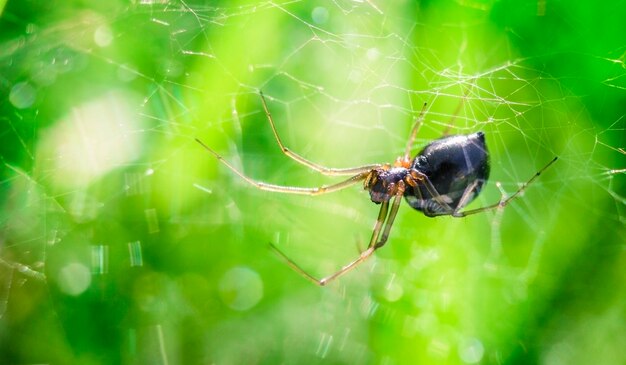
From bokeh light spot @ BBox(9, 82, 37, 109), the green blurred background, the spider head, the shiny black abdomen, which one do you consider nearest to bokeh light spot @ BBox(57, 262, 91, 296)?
the green blurred background

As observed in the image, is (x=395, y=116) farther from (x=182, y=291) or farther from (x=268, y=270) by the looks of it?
(x=182, y=291)

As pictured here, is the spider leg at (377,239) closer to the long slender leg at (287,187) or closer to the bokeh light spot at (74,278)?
the long slender leg at (287,187)

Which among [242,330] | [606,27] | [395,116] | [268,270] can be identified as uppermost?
[606,27]

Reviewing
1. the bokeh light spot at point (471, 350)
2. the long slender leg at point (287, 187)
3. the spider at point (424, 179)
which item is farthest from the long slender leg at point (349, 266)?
the bokeh light spot at point (471, 350)

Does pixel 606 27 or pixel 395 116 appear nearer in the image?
pixel 606 27

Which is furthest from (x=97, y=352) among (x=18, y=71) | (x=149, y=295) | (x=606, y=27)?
(x=606, y=27)

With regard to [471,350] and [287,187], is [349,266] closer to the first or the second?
[287,187]
